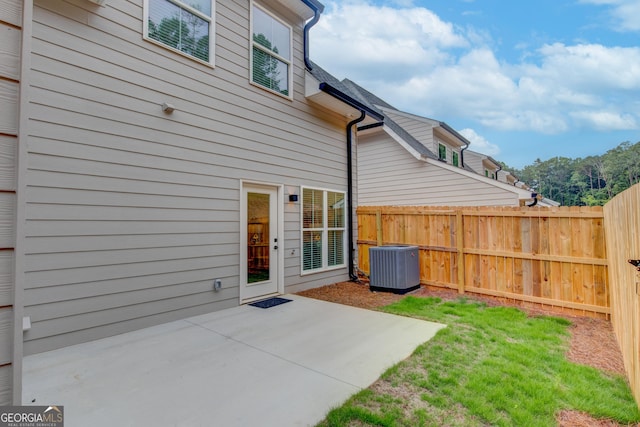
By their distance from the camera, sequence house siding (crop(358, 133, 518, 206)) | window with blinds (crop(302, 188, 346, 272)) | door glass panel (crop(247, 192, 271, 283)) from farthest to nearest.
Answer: house siding (crop(358, 133, 518, 206)) → window with blinds (crop(302, 188, 346, 272)) → door glass panel (crop(247, 192, 271, 283))

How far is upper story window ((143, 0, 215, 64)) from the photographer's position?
4176 mm

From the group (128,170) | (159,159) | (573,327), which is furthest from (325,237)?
(573,327)

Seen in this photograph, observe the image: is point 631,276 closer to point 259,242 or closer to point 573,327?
point 573,327

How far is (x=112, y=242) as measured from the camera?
12.2ft

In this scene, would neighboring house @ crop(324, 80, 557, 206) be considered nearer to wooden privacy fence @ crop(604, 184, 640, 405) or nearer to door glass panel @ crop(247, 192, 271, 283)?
door glass panel @ crop(247, 192, 271, 283)

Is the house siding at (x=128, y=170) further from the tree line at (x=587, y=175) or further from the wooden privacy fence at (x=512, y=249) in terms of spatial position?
the tree line at (x=587, y=175)

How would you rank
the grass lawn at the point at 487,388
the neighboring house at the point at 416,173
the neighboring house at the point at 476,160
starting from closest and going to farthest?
the grass lawn at the point at 487,388
the neighboring house at the point at 416,173
the neighboring house at the point at 476,160

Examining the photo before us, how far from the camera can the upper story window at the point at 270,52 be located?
550 centimetres

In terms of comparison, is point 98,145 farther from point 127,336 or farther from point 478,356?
point 478,356

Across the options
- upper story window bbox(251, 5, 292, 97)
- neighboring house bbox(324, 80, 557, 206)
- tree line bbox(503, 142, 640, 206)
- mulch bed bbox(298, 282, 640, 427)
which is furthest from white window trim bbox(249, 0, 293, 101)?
tree line bbox(503, 142, 640, 206)

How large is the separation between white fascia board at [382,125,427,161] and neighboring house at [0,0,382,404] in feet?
14.0

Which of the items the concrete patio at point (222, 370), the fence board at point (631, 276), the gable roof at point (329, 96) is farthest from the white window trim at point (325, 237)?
the fence board at point (631, 276)

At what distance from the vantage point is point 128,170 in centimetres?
387

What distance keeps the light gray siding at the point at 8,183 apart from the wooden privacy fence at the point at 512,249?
6.45 meters
